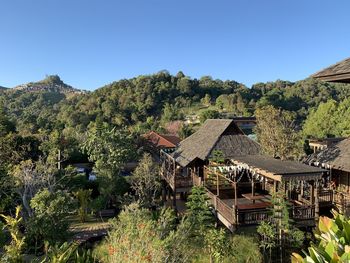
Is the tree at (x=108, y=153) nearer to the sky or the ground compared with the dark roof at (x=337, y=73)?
nearer to the ground

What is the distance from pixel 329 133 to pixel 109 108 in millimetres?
37175

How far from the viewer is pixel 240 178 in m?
15.0

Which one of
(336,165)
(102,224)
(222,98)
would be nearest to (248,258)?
(336,165)

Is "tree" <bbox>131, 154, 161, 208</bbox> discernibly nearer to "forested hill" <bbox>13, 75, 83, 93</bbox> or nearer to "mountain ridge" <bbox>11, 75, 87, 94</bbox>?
"forested hill" <bbox>13, 75, 83, 93</bbox>

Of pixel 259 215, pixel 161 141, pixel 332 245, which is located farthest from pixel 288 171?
pixel 161 141

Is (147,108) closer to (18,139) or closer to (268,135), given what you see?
(18,139)

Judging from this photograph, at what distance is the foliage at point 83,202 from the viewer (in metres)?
18.7

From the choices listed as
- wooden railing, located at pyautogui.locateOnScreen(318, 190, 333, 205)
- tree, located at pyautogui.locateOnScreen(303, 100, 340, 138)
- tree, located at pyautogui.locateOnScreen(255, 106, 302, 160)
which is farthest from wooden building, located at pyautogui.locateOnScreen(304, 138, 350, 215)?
tree, located at pyautogui.locateOnScreen(303, 100, 340, 138)

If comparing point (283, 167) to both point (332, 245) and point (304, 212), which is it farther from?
point (332, 245)

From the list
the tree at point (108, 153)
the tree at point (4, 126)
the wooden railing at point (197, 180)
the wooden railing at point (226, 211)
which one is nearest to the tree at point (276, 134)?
the wooden railing at point (197, 180)

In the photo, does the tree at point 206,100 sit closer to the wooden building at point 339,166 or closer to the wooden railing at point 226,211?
the wooden building at point 339,166

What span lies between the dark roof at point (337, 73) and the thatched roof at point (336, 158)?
938 centimetres

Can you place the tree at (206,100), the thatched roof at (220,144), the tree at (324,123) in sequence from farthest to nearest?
the tree at (206,100), the tree at (324,123), the thatched roof at (220,144)

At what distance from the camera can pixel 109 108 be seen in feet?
187
